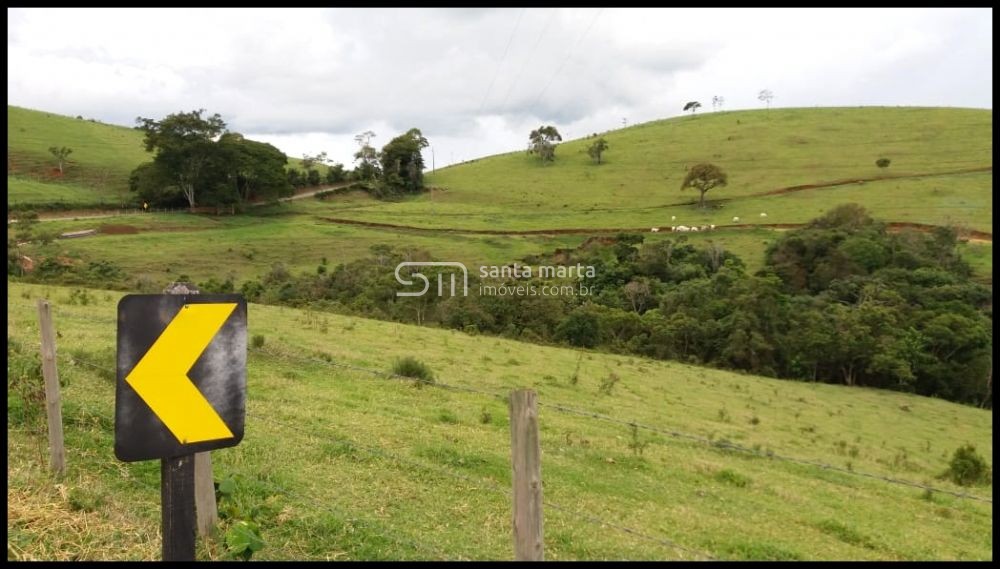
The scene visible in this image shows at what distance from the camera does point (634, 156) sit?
9612cm

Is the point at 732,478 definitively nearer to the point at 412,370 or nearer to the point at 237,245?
the point at 412,370

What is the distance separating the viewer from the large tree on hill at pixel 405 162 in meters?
87.6

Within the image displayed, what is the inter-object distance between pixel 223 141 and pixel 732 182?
59536 millimetres

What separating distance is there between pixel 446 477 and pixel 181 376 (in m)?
5.52

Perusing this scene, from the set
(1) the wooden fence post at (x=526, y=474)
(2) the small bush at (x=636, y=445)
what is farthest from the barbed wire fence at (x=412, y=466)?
(2) the small bush at (x=636, y=445)

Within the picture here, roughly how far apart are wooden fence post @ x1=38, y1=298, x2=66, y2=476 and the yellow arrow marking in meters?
4.14

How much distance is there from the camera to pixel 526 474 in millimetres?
3457

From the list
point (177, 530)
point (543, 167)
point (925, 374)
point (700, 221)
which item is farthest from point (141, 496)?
point (543, 167)

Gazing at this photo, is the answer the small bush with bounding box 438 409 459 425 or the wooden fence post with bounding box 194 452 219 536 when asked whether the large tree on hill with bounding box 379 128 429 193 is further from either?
the wooden fence post with bounding box 194 452 219 536

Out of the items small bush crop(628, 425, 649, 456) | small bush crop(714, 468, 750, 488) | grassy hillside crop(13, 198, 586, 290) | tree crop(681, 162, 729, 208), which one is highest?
tree crop(681, 162, 729, 208)

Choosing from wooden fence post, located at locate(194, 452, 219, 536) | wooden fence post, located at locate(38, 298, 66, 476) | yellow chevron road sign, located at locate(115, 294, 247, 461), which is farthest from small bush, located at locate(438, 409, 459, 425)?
yellow chevron road sign, located at locate(115, 294, 247, 461)

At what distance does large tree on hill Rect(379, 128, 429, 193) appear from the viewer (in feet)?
287

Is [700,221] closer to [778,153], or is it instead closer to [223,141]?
[778,153]

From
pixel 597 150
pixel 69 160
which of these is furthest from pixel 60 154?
pixel 597 150
